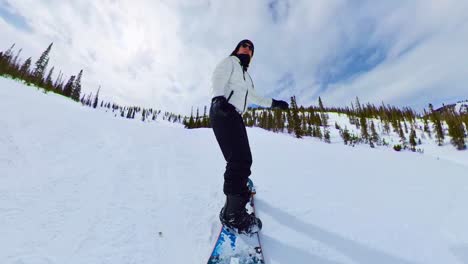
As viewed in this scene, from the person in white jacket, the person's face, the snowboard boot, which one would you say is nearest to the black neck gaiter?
the person's face

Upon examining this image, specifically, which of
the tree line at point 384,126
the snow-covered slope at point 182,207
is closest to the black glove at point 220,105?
the snow-covered slope at point 182,207

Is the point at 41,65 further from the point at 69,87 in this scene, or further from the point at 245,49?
the point at 245,49

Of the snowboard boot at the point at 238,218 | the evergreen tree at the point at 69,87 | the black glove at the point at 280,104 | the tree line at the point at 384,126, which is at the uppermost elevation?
the evergreen tree at the point at 69,87

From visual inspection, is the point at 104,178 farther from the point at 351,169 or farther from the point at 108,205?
the point at 351,169

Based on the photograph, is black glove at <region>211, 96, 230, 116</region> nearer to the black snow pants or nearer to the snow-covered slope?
the black snow pants

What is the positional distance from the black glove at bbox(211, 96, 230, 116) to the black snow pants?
1cm

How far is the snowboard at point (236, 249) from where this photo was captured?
1.67 metres

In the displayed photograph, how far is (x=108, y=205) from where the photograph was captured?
2.13m

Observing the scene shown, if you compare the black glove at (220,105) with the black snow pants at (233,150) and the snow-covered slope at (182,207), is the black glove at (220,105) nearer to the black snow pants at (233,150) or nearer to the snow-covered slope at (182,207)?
the black snow pants at (233,150)

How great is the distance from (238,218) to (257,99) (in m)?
1.61

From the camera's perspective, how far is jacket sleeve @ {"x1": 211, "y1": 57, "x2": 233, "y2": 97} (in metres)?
2.23

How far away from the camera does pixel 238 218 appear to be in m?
1.92

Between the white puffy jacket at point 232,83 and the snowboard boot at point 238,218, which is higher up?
the white puffy jacket at point 232,83

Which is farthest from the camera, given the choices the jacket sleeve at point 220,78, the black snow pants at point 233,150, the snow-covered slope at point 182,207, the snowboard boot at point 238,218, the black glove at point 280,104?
the black glove at point 280,104
